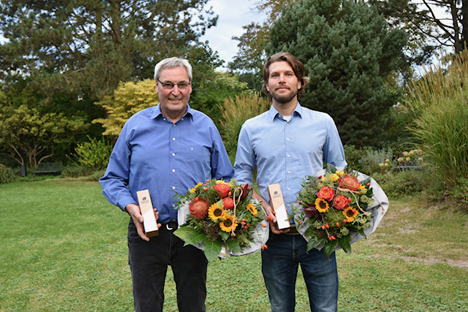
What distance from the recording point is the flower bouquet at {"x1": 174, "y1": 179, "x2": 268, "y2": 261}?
1.77 meters

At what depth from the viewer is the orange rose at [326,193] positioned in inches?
70.3

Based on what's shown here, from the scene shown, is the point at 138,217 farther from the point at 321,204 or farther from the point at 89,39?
the point at 89,39

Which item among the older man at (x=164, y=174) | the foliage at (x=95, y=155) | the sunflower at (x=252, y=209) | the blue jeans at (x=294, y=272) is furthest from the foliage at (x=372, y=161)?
the foliage at (x=95, y=155)

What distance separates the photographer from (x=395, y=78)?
1931 centimetres

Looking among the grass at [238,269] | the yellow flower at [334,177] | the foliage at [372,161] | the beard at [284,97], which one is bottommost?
the grass at [238,269]

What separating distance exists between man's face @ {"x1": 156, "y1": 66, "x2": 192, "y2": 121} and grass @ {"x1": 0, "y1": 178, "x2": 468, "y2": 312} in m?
2.11

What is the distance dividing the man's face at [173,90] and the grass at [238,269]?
2.11 metres

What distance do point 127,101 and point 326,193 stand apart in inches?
576

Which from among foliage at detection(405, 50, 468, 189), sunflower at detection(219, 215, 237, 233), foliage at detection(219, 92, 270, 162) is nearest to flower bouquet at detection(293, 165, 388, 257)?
sunflower at detection(219, 215, 237, 233)

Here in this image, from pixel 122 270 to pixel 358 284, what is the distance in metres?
2.56

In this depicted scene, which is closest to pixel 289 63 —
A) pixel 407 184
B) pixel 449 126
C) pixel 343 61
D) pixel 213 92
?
pixel 449 126

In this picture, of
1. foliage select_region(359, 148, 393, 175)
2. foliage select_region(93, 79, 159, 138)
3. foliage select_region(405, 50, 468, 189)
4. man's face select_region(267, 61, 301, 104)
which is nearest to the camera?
man's face select_region(267, 61, 301, 104)

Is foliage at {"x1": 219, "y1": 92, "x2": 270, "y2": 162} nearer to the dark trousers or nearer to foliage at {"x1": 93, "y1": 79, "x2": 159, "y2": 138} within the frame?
foliage at {"x1": 93, "y1": 79, "x2": 159, "y2": 138}

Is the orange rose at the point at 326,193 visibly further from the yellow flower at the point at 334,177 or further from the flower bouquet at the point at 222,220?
the flower bouquet at the point at 222,220
